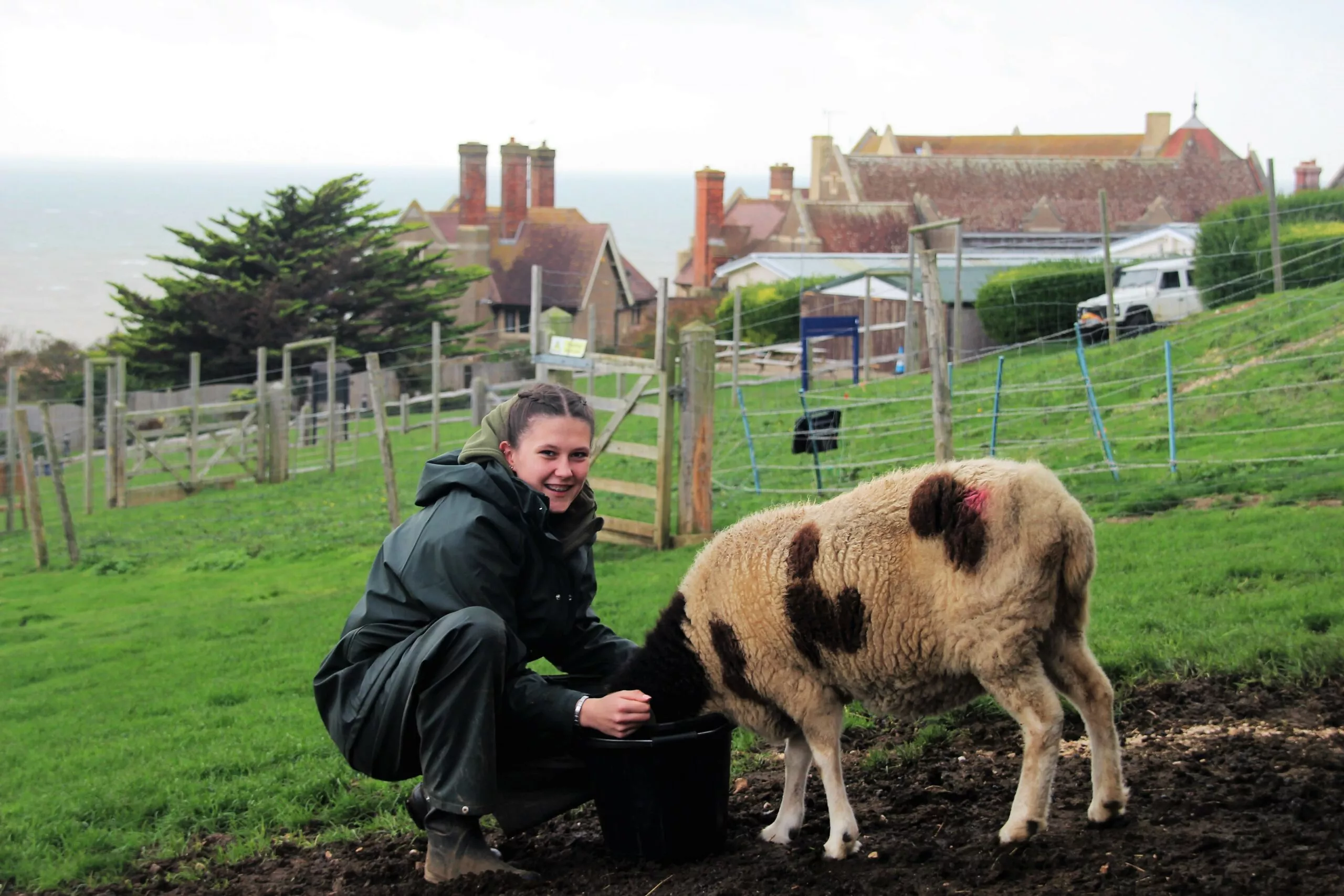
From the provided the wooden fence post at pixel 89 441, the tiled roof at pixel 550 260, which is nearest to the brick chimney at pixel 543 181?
the tiled roof at pixel 550 260

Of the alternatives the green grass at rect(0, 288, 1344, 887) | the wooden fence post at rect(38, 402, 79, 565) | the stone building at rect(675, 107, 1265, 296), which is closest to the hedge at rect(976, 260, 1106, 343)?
the green grass at rect(0, 288, 1344, 887)

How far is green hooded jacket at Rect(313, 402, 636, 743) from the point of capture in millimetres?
4121

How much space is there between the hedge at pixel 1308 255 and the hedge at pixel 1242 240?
0.52ft

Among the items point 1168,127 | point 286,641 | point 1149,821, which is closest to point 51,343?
point 286,641

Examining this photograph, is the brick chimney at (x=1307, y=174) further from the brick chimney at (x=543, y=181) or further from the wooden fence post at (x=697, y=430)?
the wooden fence post at (x=697, y=430)

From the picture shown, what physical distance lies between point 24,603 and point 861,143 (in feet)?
269

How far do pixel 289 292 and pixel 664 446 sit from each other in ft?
105

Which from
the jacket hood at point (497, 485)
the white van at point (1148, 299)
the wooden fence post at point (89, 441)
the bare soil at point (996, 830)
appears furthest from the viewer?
the white van at point (1148, 299)

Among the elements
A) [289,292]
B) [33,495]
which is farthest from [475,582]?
[289,292]

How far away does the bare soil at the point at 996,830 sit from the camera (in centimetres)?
346

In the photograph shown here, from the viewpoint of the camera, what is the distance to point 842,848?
13.0 feet

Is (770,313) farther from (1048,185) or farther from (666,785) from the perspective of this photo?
(666,785)

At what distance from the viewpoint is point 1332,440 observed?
1055 cm

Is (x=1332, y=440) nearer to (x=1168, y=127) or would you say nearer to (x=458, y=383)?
(x=458, y=383)
